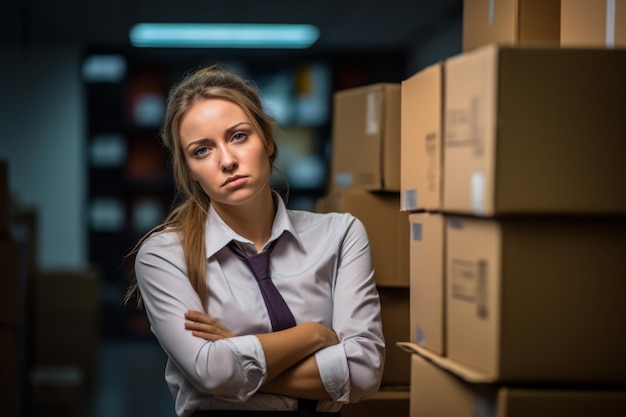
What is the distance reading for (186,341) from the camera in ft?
6.02

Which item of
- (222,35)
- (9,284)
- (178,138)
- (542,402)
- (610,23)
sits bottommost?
(9,284)

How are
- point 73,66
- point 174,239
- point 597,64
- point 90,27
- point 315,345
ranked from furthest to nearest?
point 73,66 < point 90,27 < point 174,239 < point 315,345 < point 597,64

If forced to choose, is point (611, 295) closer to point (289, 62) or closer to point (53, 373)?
point (53, 373)

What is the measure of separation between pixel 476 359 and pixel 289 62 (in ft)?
22.2

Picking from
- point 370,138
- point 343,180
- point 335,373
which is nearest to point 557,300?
point 335,373

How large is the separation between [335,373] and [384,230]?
68 cm

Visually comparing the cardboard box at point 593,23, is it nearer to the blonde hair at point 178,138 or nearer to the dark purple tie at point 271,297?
the blonde hair at point 178,138

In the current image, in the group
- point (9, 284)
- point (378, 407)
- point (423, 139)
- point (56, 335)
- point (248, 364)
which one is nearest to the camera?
point (423, 139)

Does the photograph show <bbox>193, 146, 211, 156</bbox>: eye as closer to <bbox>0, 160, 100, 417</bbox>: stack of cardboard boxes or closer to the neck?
the neck

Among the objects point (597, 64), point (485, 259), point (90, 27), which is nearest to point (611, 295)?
point (485, 259)

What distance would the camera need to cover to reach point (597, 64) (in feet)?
4.56

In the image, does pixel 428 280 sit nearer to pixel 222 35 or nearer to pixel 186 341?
pixel 186 341

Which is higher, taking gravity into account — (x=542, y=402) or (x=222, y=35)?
(x=222, y=35)

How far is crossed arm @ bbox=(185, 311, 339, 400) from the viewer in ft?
6.03
